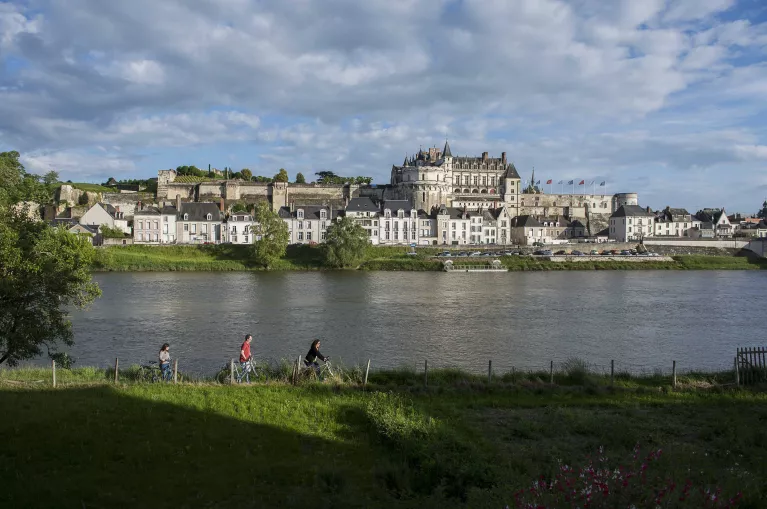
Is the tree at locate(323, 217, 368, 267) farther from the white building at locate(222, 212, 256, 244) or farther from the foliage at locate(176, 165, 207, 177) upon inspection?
the foliage at locate(176, 165, 207, 177)

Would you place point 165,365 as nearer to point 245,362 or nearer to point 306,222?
point 245,362

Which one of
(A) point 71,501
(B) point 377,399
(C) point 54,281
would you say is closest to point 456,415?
(B) point 377,399

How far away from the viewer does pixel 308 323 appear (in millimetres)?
25469

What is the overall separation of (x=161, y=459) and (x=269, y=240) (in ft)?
154

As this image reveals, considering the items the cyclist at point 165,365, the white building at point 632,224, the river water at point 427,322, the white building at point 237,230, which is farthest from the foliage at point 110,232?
the white building at point 632,224

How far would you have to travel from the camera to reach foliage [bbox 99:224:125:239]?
6090 centimetres

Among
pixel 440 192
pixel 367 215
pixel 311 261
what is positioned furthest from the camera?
pixel 440 192

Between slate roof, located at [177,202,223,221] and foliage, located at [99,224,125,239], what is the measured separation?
20.6 ft

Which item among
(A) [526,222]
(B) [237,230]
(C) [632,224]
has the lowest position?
(B) [237,230]

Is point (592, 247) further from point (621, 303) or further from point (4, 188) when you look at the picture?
point (4, 188)

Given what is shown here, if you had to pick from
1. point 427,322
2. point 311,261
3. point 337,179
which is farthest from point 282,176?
point 427,322

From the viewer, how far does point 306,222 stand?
66.8m

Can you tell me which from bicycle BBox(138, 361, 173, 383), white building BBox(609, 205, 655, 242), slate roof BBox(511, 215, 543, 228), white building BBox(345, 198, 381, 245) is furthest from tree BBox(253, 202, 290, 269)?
white building BBox(609, 205, 655, 242)

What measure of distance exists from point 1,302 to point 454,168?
87.3 metres
